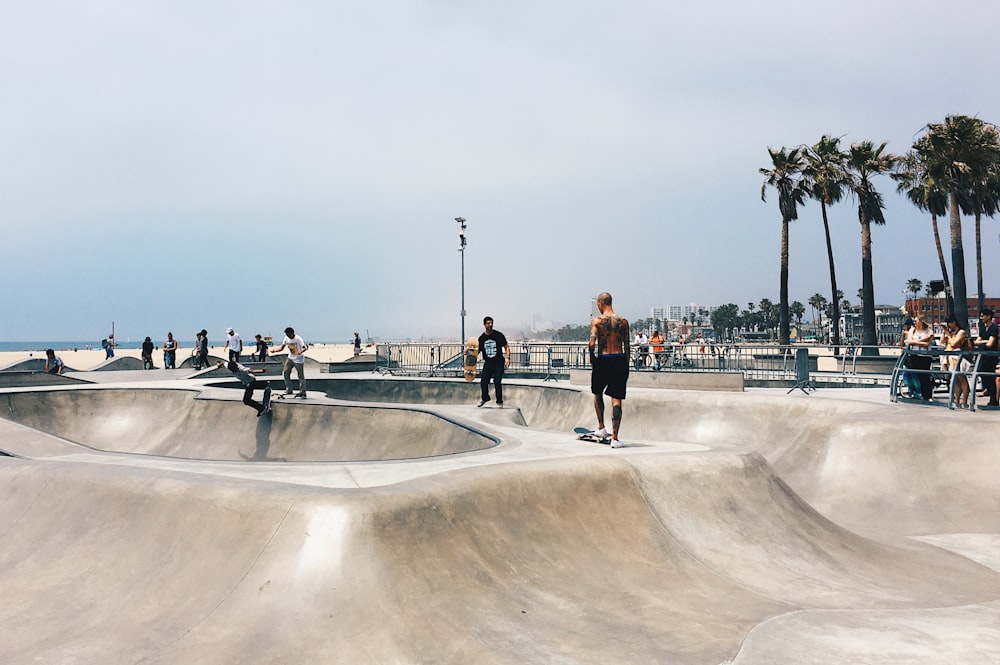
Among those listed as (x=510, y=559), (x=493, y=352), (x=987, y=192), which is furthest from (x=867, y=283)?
(x=510, y=559)

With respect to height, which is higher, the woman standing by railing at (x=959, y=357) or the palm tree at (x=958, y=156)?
the palm tree at (x=958, y=156)

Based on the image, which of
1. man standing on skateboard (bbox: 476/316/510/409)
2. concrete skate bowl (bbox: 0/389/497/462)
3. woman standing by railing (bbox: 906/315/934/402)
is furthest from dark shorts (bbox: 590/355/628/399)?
woman standing by railing (bbox: 906/315/934/402)

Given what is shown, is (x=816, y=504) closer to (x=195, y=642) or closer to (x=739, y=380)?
(x=739, y=380)

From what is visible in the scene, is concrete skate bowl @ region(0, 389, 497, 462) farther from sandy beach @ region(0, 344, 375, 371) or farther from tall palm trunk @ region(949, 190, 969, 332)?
tall palm trunk @ region(949, 190, 969, 332)

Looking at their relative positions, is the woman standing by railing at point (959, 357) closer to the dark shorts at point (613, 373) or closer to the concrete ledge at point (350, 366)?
the dark shorts at point (613, 373)

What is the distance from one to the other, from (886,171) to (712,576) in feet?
119

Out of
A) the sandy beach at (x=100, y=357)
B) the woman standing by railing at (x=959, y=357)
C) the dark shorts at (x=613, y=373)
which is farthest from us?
the sandy beach at (x=100, y=357)

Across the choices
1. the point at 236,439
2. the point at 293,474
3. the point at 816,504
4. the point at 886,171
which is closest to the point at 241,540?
the point at 293,474

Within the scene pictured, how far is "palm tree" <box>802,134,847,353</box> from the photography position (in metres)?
36.9

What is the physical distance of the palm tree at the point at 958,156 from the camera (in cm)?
3038

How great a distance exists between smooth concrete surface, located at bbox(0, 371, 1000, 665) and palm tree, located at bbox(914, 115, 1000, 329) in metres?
24.9

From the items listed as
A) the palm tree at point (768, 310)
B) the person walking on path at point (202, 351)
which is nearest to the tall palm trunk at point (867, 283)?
the person walking on path at point (202, 351)

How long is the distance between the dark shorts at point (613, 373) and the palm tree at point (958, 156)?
1103 inches

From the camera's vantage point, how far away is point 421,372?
86.1 ft
